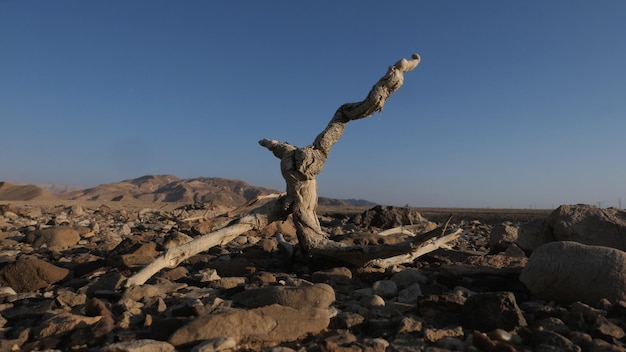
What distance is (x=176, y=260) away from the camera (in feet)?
17.0

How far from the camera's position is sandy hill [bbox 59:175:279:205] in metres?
68.9

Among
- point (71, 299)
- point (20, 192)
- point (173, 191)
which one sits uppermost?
point (173, 191)

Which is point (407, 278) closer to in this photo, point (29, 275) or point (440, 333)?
point (440, 333)

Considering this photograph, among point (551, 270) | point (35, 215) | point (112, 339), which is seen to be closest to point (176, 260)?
point (112, 339)

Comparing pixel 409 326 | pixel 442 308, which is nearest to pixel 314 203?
pixel 442 308

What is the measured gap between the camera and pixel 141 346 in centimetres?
278

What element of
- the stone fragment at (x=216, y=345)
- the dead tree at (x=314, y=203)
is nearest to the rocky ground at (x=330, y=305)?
the stone fragment at (x=216, y=345)

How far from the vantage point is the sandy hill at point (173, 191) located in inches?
2713

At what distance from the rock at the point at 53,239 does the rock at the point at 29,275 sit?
3.15 metres

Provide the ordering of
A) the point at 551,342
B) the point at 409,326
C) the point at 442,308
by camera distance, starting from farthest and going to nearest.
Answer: the point at 442,308
the point at 409,326
the point at 551,342

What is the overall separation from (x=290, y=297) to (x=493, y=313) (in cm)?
168

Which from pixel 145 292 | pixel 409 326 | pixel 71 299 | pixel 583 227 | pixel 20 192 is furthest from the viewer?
pixel 20 192

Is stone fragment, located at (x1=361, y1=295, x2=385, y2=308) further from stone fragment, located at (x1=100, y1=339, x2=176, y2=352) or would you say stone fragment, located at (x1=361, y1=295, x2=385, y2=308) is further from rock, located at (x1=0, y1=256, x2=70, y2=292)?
rock, located at (x1=0, y1=256, x2=70, y2=292)

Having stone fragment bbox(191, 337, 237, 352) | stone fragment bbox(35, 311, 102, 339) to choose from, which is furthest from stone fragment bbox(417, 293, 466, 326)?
stone fragment bbox(35, 311, 102, 339)
